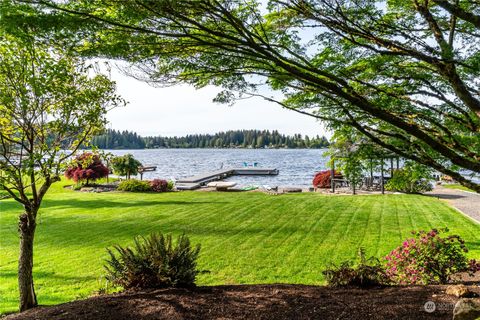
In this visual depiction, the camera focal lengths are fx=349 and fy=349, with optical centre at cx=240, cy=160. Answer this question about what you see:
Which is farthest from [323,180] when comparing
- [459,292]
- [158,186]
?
[459,292]

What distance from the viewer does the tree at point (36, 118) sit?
4.00 metres

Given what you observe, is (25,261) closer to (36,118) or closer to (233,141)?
(36,118)

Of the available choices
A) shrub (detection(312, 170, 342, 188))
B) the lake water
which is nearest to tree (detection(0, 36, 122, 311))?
the lake water

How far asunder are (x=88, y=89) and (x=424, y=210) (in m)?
13.8

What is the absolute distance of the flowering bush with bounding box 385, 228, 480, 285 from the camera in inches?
209

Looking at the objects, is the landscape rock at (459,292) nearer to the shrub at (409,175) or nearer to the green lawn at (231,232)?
the shrub at (409,175)

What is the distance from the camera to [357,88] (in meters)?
5.64

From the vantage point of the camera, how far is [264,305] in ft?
12.1

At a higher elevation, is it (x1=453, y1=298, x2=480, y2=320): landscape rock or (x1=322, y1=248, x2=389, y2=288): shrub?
(x1=453, y1=298, x2=480, y2=320): landscape rock

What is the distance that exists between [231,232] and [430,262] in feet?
21.0

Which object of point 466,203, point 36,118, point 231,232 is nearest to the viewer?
point 36,118

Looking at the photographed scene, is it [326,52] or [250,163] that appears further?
[250,163]

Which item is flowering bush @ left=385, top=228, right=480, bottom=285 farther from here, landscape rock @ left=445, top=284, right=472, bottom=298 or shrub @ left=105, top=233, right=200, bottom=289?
shrub @ left=105, top=233, right=200, bottom=289

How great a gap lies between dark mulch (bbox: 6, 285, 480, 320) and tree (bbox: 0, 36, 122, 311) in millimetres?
1459
